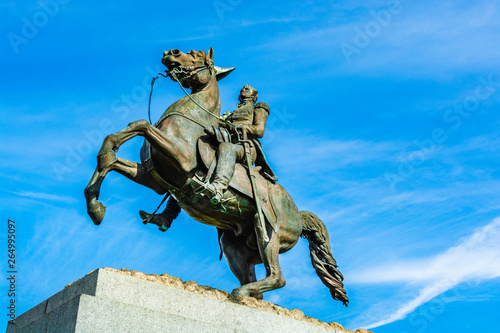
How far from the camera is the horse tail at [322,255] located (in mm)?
11141

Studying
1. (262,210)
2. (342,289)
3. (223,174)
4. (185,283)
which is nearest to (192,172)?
(223,174)

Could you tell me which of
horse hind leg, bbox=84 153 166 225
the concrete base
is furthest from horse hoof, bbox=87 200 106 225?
the concrete base

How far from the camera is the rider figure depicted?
957 cm

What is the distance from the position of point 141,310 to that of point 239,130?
391 cm

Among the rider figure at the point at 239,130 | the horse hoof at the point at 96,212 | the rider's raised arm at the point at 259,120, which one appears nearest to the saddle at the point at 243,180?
the rider figure at the point at 239,130

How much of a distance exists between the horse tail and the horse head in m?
2.80

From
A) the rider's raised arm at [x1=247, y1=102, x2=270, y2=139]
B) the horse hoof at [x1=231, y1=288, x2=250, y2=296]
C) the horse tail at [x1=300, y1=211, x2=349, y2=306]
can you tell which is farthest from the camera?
the horse tail at [x1=300, y1=211, x2=349, y2=306]

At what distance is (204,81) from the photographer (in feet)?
35.0

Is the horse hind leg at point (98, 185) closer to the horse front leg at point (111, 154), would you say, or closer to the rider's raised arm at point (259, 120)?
the horse front leg at point (111, 154)

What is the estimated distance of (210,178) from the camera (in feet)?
31.8

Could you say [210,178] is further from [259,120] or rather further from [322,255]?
[322,255]

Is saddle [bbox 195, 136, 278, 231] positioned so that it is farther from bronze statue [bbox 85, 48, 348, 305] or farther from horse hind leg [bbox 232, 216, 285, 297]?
horse hind leg [bbox 232, 216, 285, 297]

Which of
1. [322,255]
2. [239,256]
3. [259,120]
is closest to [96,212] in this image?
[239,256]

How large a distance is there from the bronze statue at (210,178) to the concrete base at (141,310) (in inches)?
34.6
